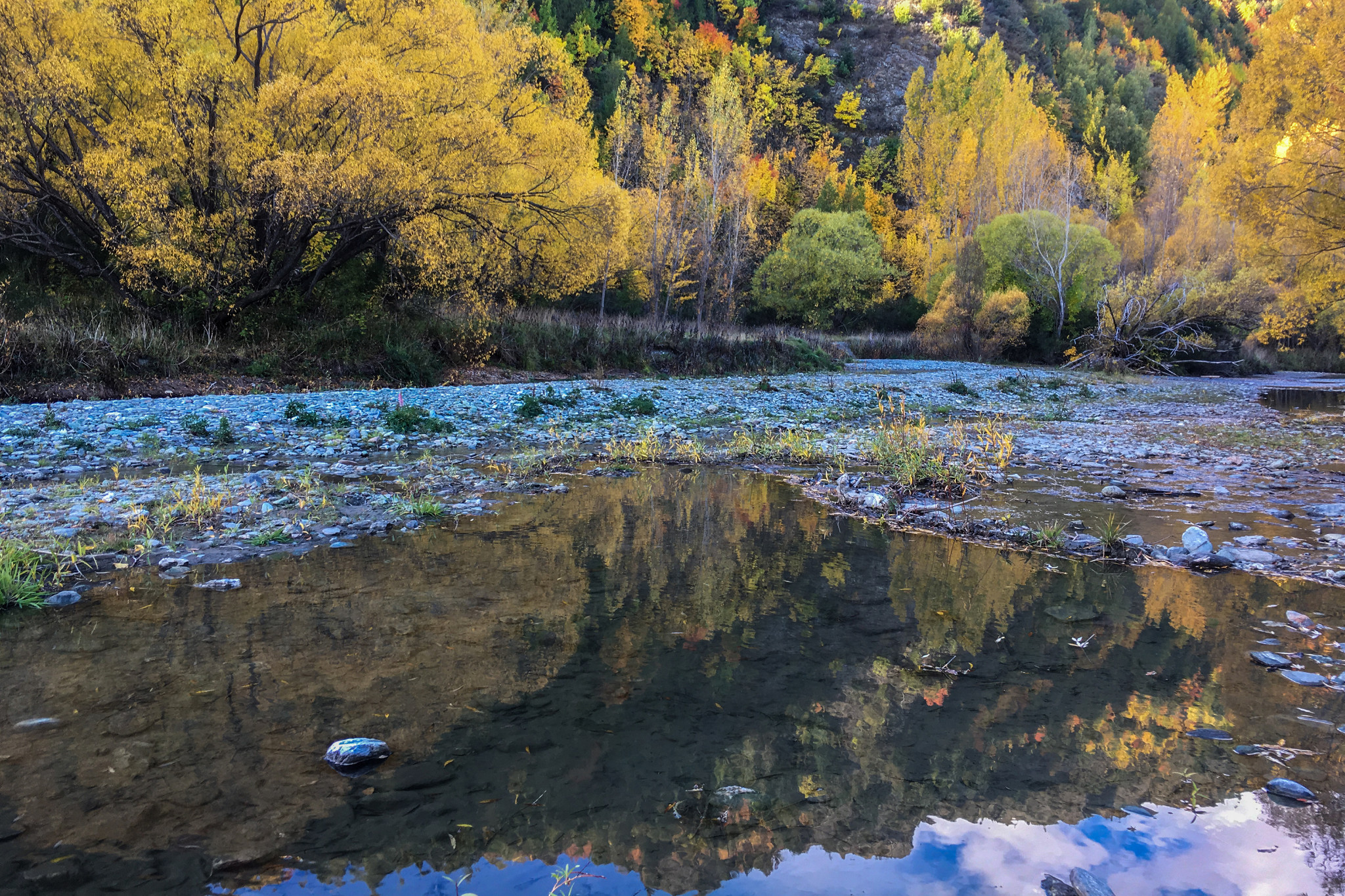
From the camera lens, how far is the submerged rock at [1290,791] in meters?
2.34

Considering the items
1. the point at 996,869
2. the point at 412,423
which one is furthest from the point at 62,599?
the point at 412,423

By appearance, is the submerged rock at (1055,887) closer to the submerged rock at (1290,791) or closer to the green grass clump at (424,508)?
the submerged rock at (1290,791)

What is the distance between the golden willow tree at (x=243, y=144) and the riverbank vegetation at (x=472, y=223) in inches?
2.9

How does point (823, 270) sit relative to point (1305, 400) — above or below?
above

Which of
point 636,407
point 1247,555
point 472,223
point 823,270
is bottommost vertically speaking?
point 1247,555

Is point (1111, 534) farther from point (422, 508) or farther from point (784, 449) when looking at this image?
point (422, 508)

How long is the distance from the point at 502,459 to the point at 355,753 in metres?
6.62

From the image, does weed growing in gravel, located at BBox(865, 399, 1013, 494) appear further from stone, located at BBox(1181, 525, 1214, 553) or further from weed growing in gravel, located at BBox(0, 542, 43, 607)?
weed growing in gravel, located at BBox(0, 542, 43, 607)

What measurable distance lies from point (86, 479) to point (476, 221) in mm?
14058

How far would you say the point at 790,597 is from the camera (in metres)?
4.32

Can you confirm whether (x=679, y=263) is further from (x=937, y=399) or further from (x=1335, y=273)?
(x=1335, y=273)

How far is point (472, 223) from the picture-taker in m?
19.4

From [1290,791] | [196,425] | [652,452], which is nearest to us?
[1290,791]

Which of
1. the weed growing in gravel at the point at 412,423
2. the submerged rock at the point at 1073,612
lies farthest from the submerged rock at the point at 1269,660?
the weed growing in gravel at the point at 412,423
